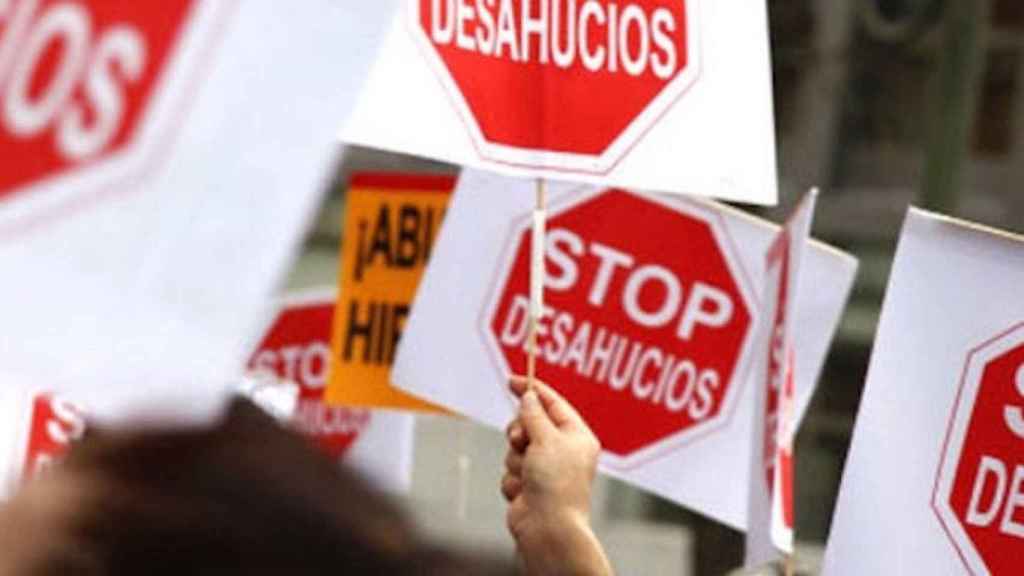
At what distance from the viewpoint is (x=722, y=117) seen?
16.5 feet

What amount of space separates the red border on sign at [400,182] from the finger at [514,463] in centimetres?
388

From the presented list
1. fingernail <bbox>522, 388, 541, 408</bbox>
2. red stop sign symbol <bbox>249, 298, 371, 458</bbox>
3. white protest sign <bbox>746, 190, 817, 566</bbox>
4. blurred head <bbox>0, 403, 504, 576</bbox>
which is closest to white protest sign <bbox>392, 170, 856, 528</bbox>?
white protest sign <bbox>746, 190, 817, 566</bbox>

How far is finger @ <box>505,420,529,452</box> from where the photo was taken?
409cm

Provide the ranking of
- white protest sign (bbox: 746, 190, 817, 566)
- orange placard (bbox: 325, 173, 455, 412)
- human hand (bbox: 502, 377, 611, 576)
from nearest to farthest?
human hand (bbox: 502, 377, 611, 576), white protest sign (bbox: 746, 190, 817, 566), orange placard (bbox: 325, 173, 455, 412)

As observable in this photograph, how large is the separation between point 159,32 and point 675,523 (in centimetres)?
1608

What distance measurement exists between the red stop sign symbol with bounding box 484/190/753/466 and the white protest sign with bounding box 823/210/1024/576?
1.63 meters

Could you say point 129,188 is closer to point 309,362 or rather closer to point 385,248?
point 385,248

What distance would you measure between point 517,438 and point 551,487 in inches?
5.9

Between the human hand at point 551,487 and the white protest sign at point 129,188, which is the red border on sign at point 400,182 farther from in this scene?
the white protest sign at point 129,188

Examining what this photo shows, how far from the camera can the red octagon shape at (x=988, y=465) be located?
15.1 feet

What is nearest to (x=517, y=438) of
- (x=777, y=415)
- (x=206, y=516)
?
(x=777, y=415)

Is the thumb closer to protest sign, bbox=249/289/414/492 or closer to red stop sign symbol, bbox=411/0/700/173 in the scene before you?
red stop sign symbol, bbox=411/0/700/173

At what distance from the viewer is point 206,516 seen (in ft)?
5.70

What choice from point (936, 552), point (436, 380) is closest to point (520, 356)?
point (436, 380)
